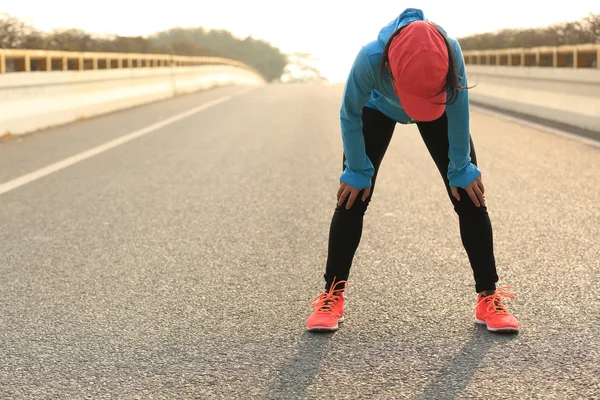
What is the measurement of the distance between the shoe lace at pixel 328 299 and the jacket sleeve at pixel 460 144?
0.72 m

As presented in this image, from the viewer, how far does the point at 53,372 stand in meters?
3.55

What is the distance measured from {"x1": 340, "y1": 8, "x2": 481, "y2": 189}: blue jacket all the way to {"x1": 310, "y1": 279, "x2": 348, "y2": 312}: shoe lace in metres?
0.53

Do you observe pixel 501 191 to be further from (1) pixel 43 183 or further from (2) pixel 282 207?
(1) pixel 43 183

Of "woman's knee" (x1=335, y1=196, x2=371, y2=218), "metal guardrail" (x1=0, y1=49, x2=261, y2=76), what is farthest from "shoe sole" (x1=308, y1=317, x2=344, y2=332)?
"metal guardrail" (x1=0, y1=49, x2=261, y2=76)

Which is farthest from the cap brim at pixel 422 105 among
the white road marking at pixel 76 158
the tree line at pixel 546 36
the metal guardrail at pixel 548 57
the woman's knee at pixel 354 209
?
the tree line at pixel 546 36

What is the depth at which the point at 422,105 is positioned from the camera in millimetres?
3504

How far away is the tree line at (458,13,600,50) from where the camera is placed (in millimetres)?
16266

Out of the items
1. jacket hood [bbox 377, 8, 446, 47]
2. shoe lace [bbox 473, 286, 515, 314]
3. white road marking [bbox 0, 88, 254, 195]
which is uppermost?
jacket hood [bbox 377, 8, 446, 47]

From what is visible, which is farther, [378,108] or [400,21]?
[378,108]

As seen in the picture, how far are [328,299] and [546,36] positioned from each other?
16.4m

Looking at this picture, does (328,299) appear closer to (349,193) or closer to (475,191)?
(349,193)

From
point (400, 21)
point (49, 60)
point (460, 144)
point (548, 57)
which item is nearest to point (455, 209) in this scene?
point (460, 144)

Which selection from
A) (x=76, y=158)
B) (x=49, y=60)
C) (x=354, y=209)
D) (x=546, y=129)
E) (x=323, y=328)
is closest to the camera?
(x=323, y=328)

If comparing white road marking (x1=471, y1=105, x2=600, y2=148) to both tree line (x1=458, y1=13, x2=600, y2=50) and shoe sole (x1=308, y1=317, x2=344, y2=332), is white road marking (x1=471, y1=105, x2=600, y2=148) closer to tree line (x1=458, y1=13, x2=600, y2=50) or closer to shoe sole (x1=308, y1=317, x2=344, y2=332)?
tree line (x1=458, y1=13, x2=600, y2=50)
